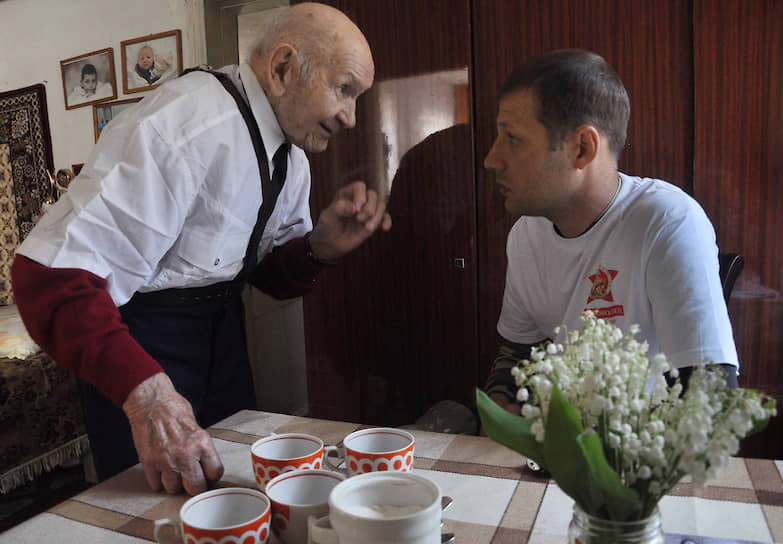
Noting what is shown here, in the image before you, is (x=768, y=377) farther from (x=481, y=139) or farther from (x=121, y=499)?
(x=121, y=499)

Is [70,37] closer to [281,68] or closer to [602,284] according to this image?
[281,68]

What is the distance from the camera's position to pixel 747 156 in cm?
187

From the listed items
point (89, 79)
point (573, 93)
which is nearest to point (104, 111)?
point (89, 79)

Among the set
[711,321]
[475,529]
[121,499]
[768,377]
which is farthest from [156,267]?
[768,377]

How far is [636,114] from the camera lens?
1958mm

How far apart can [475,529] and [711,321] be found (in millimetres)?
663

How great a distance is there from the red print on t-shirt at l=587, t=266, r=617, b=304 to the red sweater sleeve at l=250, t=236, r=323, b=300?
690 millimetres

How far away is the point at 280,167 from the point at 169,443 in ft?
2.41

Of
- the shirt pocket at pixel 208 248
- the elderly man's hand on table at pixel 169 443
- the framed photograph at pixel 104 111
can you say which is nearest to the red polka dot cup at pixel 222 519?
the elderly man's hand on table at pixel 169 443

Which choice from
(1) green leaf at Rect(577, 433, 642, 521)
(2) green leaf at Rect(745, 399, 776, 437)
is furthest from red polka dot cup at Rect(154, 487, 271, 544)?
(2) green leaf at Rect(745, 399, 776, 437)

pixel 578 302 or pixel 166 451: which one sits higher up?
pixel 578 302

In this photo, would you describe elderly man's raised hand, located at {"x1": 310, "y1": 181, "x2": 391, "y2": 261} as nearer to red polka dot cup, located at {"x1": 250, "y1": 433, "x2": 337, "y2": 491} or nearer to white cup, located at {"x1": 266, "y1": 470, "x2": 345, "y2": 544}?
red polka dot cup, located at {"x1": 250, "y1": 433, "x2": 337, "y2": 491}

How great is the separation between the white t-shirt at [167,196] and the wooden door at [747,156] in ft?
4.40

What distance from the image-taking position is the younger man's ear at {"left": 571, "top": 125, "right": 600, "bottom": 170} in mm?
1320
